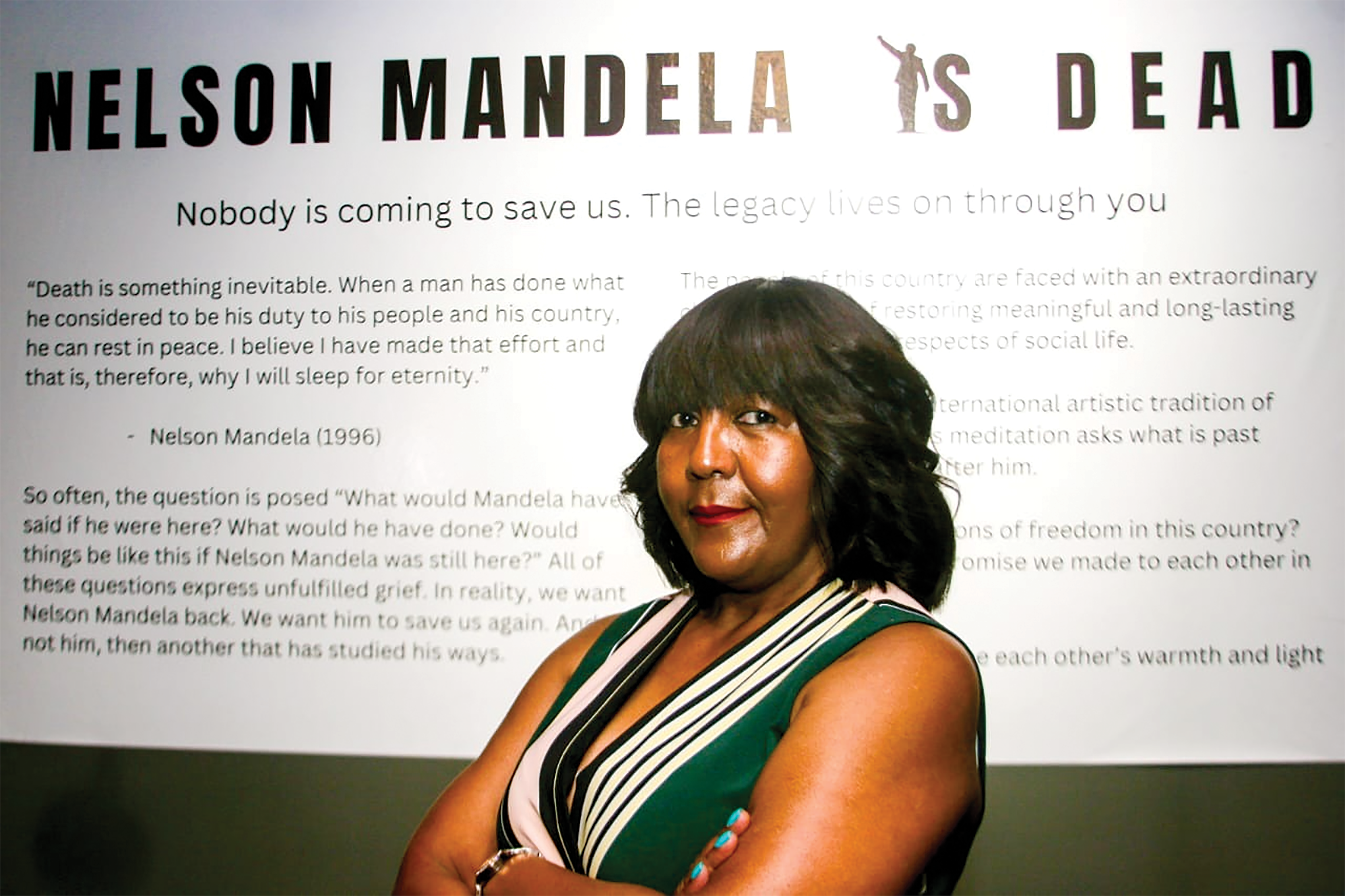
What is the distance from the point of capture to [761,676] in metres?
1.43

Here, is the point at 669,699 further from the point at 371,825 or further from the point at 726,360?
the point at 371,825

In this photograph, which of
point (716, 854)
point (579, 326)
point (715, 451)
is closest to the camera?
point (716, 854)

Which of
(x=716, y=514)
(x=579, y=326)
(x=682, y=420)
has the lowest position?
(x=716, y=514)

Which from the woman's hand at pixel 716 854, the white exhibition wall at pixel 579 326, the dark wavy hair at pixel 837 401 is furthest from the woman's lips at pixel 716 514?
the woman's hand at pixel 716 854

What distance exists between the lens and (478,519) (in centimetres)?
183

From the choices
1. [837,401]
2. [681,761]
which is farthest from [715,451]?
[681,761]

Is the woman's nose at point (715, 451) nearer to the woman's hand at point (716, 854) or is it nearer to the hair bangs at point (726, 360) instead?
the hair bangs at point (726, 360)

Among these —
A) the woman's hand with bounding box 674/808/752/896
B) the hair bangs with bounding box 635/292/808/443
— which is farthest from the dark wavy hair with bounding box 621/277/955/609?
the woman's hand with bounding box 674/808/752/896

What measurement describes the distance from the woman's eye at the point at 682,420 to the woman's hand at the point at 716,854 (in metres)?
0.58

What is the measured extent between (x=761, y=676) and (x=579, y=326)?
74 centimetres

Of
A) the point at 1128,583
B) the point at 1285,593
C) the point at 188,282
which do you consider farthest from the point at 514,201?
the point at 1285,593

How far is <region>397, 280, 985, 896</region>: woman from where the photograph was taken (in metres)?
1.26

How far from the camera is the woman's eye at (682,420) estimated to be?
5.09 ft

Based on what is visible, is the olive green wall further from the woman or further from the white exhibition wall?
the woman
